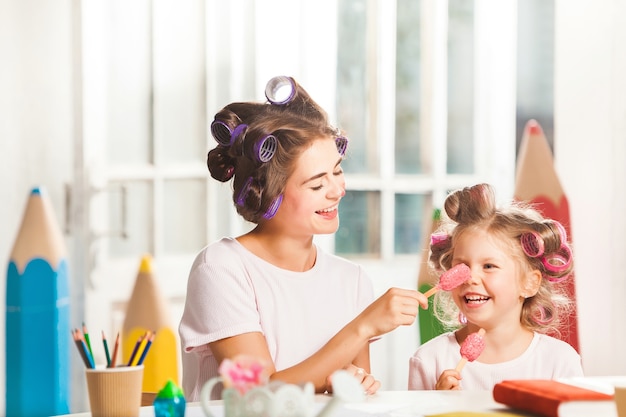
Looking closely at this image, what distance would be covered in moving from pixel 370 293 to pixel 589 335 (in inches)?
69.0

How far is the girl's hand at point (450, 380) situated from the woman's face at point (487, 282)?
13 centimetres

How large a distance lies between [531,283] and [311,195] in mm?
446

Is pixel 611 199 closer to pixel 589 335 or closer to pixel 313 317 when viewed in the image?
pixel 589 335

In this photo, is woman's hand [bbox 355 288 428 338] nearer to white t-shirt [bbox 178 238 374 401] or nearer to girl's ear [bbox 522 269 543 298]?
white t-shirt [bbox 178 238 374 401]

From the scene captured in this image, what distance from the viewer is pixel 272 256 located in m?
1.76

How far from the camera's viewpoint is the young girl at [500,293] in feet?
5.76

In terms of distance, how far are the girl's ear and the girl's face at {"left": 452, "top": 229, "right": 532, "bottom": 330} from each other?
0.05 ft

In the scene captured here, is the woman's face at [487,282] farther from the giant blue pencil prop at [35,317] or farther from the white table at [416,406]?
the giant blue pencil prop at [35,317]

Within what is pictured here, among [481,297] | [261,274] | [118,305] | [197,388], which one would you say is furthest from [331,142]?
[118,305]

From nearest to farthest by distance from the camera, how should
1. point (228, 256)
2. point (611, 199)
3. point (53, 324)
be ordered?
point (228, 256) → point (53, 324) → point (611, 199)

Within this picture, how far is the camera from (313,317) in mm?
1766

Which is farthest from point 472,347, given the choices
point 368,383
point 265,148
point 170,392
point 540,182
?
point 540,182

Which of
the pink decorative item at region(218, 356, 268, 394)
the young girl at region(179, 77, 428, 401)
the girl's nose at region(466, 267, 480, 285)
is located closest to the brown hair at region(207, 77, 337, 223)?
the young girl at region(179, 77, 428, 401)

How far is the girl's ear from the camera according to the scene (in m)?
1.80
